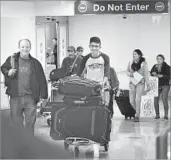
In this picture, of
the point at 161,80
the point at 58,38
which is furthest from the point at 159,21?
the point at 161,80

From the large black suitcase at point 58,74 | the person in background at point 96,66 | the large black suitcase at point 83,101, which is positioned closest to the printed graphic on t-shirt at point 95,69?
the person in background at point 96,66

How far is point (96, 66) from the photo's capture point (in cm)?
811

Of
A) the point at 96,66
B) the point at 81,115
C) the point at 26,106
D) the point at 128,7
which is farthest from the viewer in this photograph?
the point at 128,7

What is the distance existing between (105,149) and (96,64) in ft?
4.20

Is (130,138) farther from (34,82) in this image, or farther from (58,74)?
(34,82)

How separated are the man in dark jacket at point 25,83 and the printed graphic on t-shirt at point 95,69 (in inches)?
29.6

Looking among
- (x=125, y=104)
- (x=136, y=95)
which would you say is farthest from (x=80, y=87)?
(x=125, y=104)

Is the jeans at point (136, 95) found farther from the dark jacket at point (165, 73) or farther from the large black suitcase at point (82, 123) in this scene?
the large black suitcase at point (82, 123)

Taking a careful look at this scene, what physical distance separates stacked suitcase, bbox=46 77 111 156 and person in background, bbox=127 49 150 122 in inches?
178

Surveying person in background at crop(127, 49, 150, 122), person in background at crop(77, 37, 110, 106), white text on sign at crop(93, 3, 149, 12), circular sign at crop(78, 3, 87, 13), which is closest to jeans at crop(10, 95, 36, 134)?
person in background at crop(77, 37, 110, 106)

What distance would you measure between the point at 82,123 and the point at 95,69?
96 centimetres

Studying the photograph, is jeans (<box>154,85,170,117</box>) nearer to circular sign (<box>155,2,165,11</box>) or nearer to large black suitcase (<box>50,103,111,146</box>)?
circular sign (<box>155,2,165,11</box>)

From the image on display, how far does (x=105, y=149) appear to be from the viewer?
818 cm

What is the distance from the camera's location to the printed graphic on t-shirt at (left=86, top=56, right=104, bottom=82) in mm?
8109
